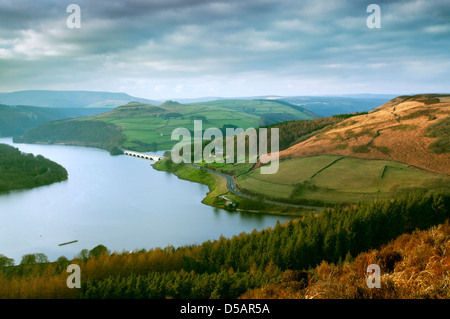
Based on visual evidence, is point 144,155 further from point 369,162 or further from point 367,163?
Result: point 369,162

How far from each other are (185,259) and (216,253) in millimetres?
3193

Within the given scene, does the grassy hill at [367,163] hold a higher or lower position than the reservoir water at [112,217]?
higher

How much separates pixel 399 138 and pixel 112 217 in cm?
6377

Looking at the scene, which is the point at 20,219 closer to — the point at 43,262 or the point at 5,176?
the point at 43,262

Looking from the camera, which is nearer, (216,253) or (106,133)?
(216,253)

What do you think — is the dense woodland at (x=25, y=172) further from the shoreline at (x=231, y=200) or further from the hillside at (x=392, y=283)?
the hillside at (x=392, y=283)

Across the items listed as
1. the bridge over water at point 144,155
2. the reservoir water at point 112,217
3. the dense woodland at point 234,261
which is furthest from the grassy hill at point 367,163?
the bridge over water at point 144,155

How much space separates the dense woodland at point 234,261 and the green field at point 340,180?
16.5 metres

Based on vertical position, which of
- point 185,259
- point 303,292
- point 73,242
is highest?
point 303,292

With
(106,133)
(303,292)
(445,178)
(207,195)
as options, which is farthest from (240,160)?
(106,133)

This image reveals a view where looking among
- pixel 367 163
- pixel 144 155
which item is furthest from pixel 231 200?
pixel 144 155

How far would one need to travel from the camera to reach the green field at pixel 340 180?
222 feet
